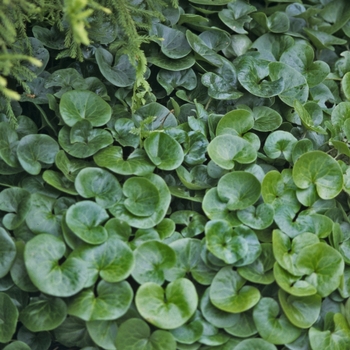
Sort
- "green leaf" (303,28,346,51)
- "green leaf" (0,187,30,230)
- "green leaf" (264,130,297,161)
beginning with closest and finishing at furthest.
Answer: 1. "green leaf" (0,187,30,230)
2. "green leaf" (264,130,297,161)
3. "green leaf" (303,28,346,51)

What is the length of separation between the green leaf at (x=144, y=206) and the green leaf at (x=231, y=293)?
22cm

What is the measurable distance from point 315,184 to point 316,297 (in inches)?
12.9

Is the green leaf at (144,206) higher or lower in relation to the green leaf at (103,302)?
higher

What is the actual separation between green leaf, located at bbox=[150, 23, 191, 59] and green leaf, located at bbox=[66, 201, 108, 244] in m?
0.64

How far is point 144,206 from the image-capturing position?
1238 mm

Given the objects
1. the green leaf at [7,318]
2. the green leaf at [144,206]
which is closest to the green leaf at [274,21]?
the green leaf at [144,206]

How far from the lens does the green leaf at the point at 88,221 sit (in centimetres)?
115

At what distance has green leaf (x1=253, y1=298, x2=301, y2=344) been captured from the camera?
113cm

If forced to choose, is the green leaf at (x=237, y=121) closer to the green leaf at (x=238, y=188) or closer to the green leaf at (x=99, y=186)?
the green leaf at (x=238, y=188)

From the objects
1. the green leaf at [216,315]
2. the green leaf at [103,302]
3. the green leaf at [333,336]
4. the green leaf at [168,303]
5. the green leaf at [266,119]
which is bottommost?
the green leaf at [333,336]

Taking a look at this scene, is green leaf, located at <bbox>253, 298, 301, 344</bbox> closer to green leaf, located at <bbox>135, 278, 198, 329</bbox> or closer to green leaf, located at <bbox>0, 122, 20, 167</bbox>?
green leaf, located at <bbox>135, 278, 198, 329</bbox>

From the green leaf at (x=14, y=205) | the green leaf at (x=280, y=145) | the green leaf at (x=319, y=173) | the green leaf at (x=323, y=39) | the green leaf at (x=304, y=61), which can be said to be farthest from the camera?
the green leaf at (x=323, y=39)

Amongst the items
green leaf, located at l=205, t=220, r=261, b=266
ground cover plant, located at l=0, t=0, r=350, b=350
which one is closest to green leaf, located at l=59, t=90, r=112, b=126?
ground cover plant, located at l=0, t=0, r=350, b=350

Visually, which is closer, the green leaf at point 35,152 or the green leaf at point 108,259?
the green leaf at point 108,259
